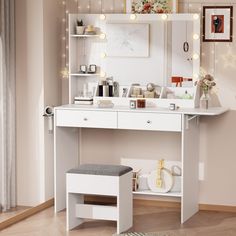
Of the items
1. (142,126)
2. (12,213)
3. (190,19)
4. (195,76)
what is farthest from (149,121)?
(12,213)

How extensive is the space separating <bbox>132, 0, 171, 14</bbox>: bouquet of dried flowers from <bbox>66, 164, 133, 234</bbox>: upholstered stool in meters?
1.44

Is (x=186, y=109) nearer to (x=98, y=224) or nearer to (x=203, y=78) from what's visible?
(x=203, y=78)

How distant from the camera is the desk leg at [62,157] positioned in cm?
527

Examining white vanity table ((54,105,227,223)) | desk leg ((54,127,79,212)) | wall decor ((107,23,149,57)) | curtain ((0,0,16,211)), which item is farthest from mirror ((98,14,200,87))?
Answer: curtain ((0,0,16,211))

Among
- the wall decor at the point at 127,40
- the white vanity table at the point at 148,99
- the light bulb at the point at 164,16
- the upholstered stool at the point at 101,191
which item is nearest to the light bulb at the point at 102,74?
the white vanity table at the point at 148,99

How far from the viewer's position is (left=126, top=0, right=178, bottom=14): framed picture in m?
5.32

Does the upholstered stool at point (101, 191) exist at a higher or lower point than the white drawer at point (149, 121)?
lower

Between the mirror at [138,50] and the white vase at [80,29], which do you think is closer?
the mirror at [138,50]

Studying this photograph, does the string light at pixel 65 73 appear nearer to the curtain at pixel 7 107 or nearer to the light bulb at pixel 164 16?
the curtain at pixel 7 107

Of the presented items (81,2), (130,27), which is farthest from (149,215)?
(81,2)

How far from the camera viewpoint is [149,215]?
5258 millimetres

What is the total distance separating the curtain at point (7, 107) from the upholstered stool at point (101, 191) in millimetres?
766

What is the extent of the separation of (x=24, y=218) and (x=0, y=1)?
1.75m

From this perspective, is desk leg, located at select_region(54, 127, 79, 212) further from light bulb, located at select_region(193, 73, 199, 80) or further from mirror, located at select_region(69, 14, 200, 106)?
light bulb, located at select_region(193, 73, 199, 80)
